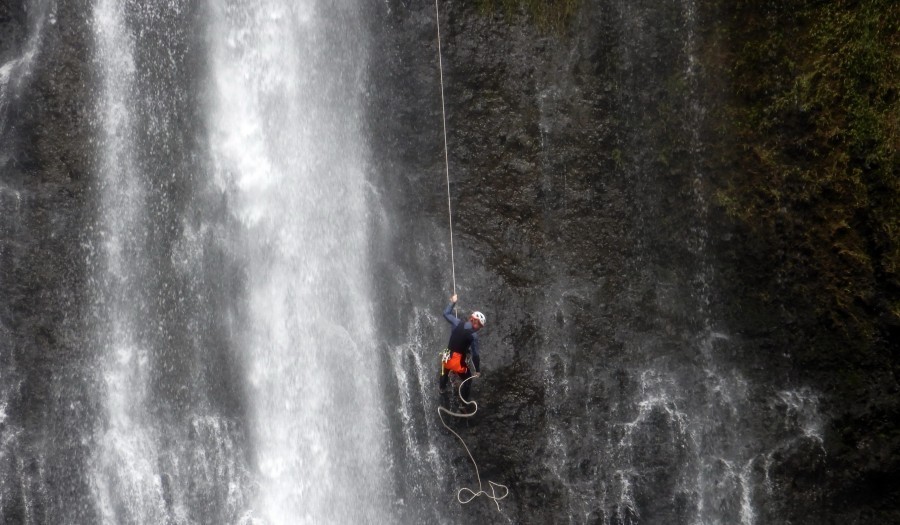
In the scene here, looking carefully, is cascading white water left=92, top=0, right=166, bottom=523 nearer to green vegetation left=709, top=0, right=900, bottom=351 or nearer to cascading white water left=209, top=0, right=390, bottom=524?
cascading white water left=209, top=0, right=390, bottom=524

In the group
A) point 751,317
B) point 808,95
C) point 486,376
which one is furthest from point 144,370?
point 808,95

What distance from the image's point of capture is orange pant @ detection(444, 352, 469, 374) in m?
9.44

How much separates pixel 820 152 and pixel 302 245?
652cm

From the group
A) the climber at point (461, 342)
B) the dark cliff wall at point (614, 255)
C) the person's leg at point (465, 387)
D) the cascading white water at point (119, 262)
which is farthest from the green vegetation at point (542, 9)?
the cascading white water at point (119, 262)

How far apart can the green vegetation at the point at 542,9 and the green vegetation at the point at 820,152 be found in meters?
1.89

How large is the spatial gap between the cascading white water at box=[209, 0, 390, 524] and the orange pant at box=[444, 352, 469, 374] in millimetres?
1609

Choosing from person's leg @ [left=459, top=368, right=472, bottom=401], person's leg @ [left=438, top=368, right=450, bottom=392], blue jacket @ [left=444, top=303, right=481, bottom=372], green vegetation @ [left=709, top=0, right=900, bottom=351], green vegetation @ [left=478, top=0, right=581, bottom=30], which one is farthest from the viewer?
green vegetation @ [left=478, top=0, right=581, bottom=30]

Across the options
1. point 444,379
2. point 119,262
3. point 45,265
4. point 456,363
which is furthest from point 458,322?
point 45,265

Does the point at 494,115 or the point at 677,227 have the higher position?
the point at 494,115

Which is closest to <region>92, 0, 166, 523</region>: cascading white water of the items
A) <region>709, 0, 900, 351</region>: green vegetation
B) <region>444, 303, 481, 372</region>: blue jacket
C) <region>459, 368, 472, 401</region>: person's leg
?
<region>459, 368, 472, 401</region>: person's leg

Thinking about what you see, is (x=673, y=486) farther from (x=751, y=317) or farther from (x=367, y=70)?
(x=367, y=70)

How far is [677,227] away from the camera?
1040 cm

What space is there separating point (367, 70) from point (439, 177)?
1744 millimetres

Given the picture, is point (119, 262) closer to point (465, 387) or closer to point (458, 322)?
point (458, 322)
